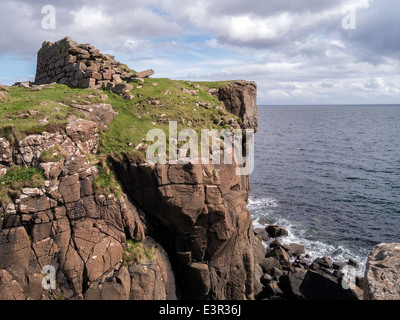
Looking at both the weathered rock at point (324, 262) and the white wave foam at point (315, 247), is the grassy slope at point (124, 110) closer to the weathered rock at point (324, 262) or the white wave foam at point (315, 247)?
the weathered rock at point (324, 262)

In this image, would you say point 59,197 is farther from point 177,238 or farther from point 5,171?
point 177,238

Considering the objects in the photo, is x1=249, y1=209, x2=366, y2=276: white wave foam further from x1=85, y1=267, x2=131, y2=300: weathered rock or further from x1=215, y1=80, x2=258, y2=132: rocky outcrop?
x1=85, y1=267, x2=131, y2=300: weathered rock

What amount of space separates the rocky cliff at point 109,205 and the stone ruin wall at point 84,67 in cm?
36

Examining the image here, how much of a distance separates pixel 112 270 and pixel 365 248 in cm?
3237

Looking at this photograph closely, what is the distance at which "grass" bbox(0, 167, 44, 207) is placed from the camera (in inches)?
602

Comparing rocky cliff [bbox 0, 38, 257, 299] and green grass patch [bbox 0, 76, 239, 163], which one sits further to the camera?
green grass patch [bbox 0, 76, 239, 163]

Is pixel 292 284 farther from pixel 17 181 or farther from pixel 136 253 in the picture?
pixel 17 181

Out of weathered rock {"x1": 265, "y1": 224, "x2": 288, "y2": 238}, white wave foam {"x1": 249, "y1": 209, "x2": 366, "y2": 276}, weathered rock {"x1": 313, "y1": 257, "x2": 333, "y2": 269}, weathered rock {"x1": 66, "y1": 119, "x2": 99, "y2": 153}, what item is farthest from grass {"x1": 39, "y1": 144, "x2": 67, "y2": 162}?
weathered rock {"x1": 265, "y1": 224, "x2": 288, "y2": 238}

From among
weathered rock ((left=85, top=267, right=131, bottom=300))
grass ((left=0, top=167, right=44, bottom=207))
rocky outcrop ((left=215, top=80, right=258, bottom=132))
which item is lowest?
weathered rock ((left=85, top=267, right=131, bottom=300))

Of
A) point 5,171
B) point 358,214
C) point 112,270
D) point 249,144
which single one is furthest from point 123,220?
point 358,214

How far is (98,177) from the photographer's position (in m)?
18.5

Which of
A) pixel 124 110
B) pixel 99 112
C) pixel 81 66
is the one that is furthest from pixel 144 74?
pixel 99 112

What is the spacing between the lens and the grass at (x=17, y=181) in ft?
50.1

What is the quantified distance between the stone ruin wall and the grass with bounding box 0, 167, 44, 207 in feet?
38.0
